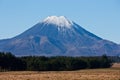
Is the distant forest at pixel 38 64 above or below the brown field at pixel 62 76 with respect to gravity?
above

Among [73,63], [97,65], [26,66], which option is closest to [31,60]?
[26,66]

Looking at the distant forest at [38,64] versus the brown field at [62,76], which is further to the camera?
the distant forest at [38,64]

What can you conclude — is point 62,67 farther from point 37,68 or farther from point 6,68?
point 6,68

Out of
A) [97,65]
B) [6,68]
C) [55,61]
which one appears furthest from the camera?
[97,65]

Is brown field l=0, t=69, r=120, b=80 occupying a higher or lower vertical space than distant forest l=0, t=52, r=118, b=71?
lower

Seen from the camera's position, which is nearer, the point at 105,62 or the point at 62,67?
the point at 62,67

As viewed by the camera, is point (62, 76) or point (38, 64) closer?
point (62, 76)

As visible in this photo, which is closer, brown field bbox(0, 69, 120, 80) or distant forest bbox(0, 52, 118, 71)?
brown field bbox(0, 69, 120, 80)

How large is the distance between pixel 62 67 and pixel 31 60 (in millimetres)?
9908

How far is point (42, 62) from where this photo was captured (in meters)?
130

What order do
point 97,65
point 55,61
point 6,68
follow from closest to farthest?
point 6,68 < point 55,61 < point 97,65

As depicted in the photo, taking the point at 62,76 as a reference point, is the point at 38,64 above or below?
above

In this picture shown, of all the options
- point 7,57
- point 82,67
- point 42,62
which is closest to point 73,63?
point 82,67

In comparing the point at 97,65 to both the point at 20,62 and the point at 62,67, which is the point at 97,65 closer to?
the point at 62,67
